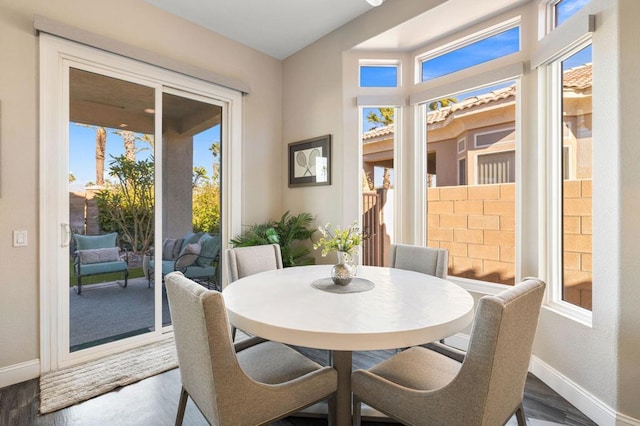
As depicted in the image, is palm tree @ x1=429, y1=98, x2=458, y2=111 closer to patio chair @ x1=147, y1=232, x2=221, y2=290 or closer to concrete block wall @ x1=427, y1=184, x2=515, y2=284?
concrete block wall @ x1=427, y1=184, x2=515, y2=284

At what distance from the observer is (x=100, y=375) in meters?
2.27

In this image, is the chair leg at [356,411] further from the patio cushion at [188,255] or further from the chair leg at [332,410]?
the patio cushion at [188,255]

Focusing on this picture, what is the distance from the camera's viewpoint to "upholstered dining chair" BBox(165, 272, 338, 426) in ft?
3.61

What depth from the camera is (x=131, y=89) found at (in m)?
2.75

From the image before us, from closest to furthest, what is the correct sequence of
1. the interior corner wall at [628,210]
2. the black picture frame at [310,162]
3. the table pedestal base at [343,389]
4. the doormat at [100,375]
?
the table pedestal base at [343,389] → the interior corner wall at [628,210] → the doormat at [100,375] → the black picture frame at [310,162]

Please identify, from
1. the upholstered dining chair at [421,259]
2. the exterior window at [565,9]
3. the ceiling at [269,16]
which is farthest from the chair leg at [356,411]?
the ceiling at [269,16]

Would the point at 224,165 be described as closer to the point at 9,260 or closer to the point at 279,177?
the point at 279,177

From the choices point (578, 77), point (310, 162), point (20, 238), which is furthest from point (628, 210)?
point (20, 238)

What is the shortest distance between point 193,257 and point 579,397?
3184 mm

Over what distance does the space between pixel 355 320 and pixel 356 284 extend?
0.57 meters

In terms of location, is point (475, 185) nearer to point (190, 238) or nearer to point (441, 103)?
point (441, 103)

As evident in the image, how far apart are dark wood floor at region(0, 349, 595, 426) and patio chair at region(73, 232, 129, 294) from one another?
0.78 metres

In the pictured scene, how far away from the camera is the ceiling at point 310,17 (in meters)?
2.51

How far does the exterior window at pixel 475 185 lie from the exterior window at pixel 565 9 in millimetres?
476
